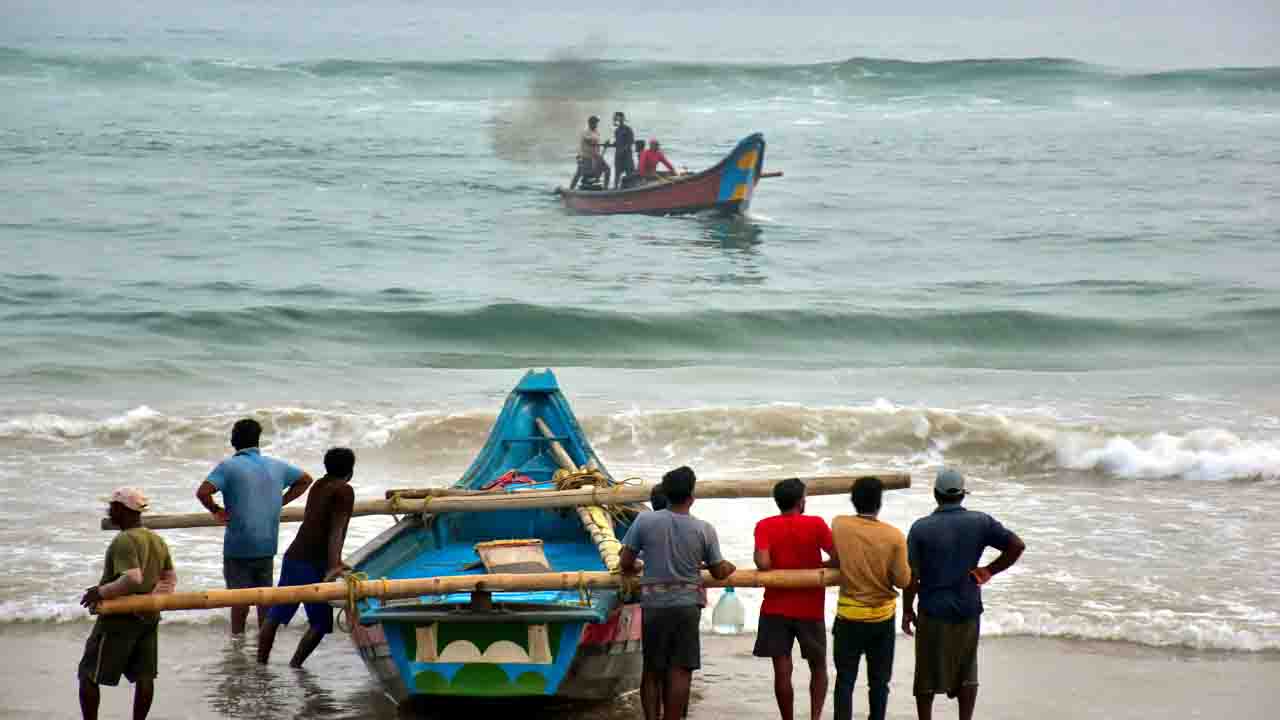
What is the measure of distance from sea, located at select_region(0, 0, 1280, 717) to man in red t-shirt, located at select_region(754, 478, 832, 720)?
110 centimetres

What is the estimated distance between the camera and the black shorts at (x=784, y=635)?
6.37m

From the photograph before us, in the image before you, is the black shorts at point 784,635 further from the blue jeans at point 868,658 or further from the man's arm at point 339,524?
the man's arm at point 339,524

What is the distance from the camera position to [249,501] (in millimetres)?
7512

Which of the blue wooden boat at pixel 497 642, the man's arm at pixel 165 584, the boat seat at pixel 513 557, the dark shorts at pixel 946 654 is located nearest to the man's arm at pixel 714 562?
the blue wooden boat at pixel 497 642

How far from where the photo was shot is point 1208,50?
249ft

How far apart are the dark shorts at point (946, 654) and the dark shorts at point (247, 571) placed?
3.16m

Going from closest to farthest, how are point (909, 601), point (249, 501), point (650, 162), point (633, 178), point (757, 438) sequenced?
point (909, 601)
point (249, 501)
point (757, 438)
point (650, 162)
point (633, 178)

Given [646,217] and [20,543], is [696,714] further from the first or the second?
[646,217]

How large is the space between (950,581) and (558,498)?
2.17 metres

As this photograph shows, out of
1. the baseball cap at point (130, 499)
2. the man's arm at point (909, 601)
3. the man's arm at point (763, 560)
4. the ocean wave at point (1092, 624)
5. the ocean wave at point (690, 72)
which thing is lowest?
the ocean wave at point (1092, 624)

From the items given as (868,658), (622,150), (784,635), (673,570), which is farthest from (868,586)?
(622,150)

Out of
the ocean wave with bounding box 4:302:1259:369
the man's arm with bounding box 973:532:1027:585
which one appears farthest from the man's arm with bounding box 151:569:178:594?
the ocean wave with bounding box 4:302:1259:369

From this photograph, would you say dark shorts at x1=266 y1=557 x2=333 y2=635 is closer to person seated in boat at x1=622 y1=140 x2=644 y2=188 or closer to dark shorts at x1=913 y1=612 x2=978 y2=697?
dark shorts at x1=913 y1=612 x2=978 y2=697

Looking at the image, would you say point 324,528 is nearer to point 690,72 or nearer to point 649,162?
point 649,162
